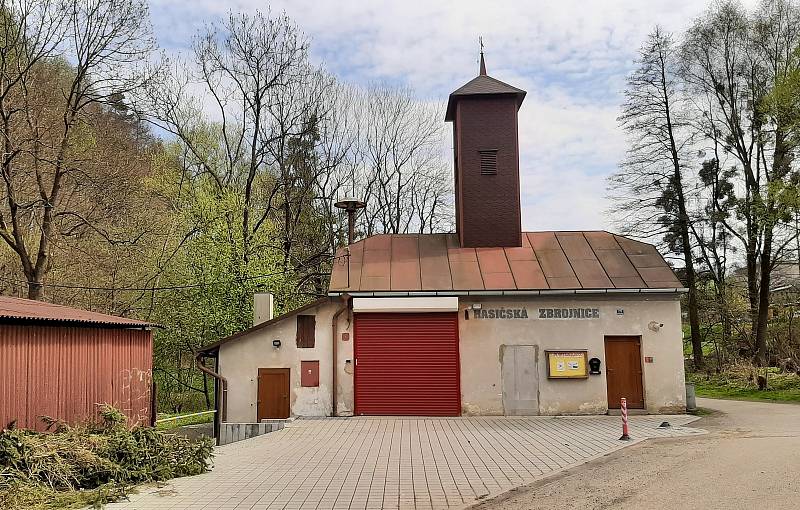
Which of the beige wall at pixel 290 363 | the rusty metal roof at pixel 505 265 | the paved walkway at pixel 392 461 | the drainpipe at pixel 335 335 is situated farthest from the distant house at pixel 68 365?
the rusty metal roof at pixel 505 265

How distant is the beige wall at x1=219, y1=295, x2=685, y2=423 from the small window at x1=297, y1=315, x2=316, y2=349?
0.14 meters

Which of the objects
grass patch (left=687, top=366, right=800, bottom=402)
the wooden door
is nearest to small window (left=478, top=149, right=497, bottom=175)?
the wooden door

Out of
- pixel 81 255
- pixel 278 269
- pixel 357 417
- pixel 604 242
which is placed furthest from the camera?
pixel 278 269

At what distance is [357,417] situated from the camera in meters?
16.8

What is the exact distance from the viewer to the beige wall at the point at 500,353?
1691 cm

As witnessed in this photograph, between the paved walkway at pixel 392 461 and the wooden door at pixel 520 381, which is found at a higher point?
the wooden door at pixel 520 381

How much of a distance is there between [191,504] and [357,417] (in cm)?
867

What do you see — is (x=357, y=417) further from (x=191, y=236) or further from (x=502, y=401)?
(x=191, y=236)

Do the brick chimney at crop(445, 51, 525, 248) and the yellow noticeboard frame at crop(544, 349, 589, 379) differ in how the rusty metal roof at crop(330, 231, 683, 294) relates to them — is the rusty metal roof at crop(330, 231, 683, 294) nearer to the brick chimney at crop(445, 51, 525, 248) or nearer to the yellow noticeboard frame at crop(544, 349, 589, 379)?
the brick chimney at crop(445, 51, 525, 248)

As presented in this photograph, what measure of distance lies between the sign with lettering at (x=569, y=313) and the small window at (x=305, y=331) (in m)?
6.21

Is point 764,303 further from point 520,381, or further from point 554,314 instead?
point 520,381

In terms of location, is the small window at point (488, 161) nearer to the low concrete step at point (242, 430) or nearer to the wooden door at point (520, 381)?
the wooden door at point (520, 381)

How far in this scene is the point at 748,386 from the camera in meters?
22.7

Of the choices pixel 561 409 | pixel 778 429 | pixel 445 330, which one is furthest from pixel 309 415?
pixel 778 429
